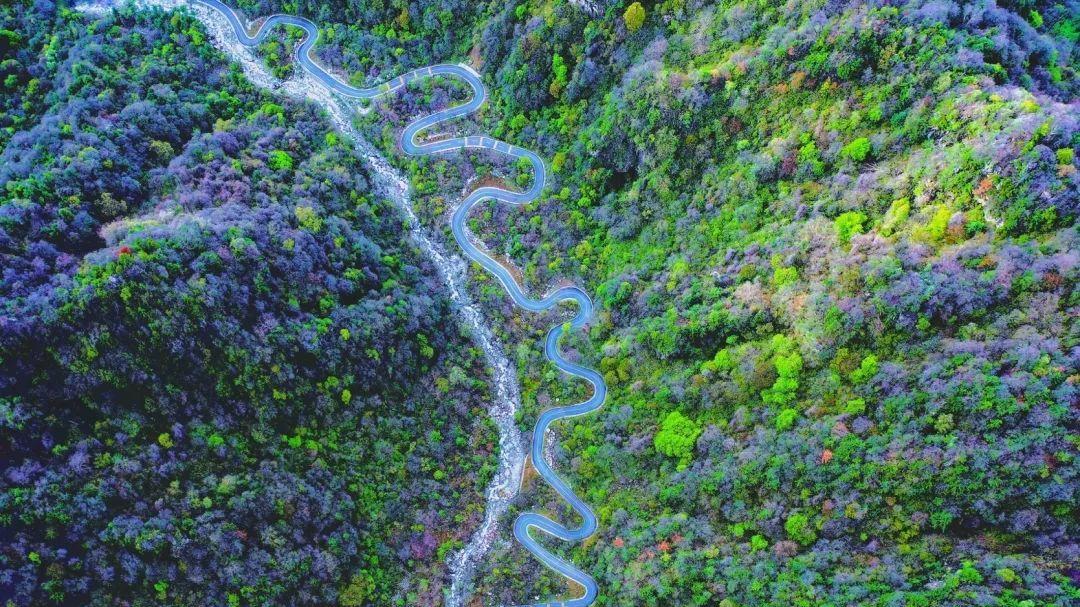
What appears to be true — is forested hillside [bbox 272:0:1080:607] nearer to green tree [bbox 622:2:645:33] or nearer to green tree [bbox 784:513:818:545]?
green tree [bbox 784:513:818:545]

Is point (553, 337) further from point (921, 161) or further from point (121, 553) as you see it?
point (121, 553)

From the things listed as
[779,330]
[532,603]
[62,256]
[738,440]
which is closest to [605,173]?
[779,330]

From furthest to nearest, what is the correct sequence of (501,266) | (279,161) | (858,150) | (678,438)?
(501,266)
(279,161)
(678,438)
(858,150)

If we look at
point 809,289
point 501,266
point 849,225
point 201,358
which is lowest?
point 809,289

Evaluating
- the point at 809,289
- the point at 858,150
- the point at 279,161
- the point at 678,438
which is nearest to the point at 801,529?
the point at 678,438

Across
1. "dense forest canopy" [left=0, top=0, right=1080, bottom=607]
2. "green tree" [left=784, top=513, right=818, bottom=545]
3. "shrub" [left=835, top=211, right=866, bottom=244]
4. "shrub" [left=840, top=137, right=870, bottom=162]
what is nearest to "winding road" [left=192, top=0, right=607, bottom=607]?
"dense forest canopy" [left=0, top=0, right=1080, bottom=607]

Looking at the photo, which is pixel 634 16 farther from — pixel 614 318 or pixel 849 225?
pixel 849 225
